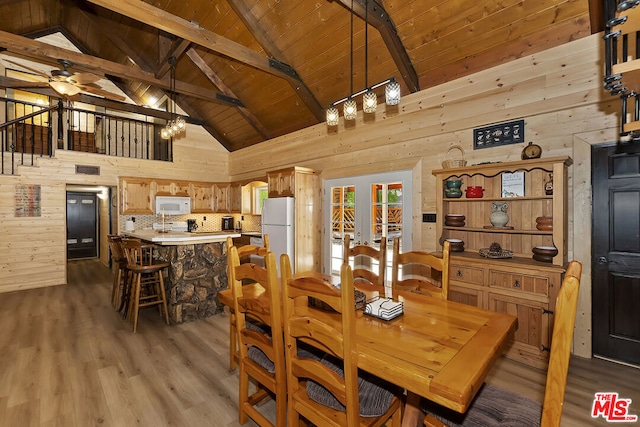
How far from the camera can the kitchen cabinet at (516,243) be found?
262 centimetres

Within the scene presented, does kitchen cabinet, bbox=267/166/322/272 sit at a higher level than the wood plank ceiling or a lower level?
lower

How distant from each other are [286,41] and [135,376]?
4.49 metres

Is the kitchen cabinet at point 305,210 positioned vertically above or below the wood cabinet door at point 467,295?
above

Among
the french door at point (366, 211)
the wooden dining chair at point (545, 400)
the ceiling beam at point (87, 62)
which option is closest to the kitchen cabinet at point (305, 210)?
the french door at point (366, 211)

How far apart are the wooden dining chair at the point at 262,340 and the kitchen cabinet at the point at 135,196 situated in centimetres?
569

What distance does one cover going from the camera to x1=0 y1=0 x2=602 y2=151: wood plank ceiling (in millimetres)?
3023

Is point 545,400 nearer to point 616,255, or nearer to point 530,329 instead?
point 530,329

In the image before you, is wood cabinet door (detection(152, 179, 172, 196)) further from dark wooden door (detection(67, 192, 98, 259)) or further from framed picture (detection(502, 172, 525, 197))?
framed picture (detection(502, 172, 525, 197))

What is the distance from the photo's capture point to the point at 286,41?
4289mm

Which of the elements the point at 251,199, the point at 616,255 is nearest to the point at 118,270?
the point at 251,199

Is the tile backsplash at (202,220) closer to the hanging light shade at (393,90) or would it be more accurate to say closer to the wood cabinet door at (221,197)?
the wood cabinet door at (221,197)

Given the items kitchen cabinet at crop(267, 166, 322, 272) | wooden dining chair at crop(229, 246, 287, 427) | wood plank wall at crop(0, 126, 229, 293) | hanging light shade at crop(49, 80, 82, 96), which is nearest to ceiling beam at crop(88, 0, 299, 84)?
hanging light shade at crop(49, 80, 82, 96)

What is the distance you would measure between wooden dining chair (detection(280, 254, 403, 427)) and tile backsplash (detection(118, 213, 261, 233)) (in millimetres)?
5832

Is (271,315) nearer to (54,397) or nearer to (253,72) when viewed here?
(54,397)
